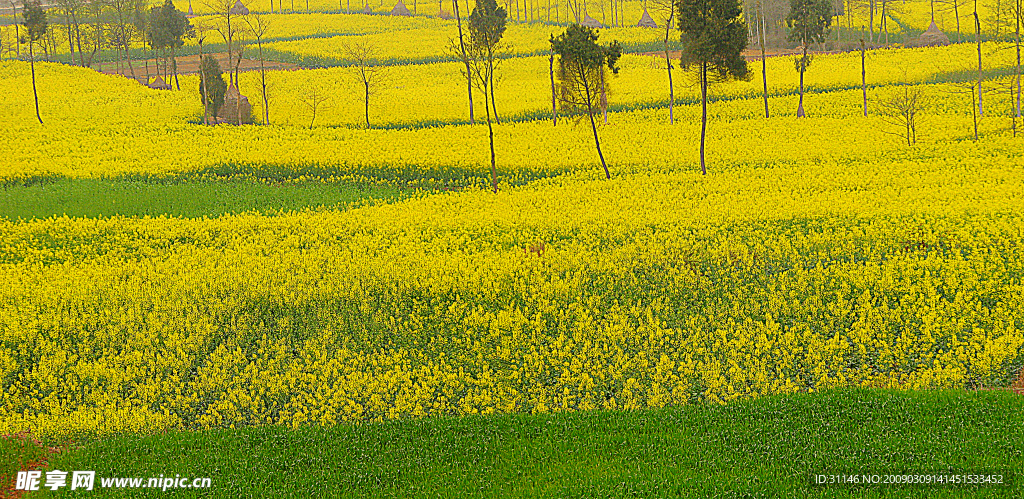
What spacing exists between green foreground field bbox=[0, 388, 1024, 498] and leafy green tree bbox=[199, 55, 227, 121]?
45.3 metres

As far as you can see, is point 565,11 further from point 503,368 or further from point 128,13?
point 503,368

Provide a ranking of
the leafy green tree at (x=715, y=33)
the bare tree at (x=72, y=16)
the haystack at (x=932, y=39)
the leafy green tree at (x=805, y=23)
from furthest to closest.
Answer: the bare tree at (x=72, y=16), the haystack at (x=932, y=39), the leafy green tree at (x=805, y=23), the leafy green tree at (x=715, y=33)

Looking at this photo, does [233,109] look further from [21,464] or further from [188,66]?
[21,464]

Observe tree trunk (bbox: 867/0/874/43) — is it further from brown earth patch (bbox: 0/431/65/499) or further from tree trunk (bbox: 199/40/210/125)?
brown earth patch (bbox: 0/431/65/499)

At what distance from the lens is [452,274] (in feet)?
82.2

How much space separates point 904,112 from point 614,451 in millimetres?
35186

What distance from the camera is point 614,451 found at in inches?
547

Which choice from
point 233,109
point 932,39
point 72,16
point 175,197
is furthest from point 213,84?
point 932,39

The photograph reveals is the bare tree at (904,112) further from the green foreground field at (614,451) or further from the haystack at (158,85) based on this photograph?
the haystack at (158,85)

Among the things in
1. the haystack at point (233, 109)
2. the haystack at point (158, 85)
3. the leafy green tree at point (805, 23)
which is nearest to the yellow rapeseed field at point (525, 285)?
the leafy green tree at point (805, 23)

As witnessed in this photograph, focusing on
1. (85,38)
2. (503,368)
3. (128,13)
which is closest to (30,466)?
(503,368)

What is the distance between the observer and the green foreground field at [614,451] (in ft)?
41.5

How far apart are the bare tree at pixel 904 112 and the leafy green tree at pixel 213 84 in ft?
125

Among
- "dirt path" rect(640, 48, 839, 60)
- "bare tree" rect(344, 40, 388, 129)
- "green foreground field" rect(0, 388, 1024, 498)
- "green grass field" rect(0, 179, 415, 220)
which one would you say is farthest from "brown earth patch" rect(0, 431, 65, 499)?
"dirt path" rect(640, 48, 839, 60)
